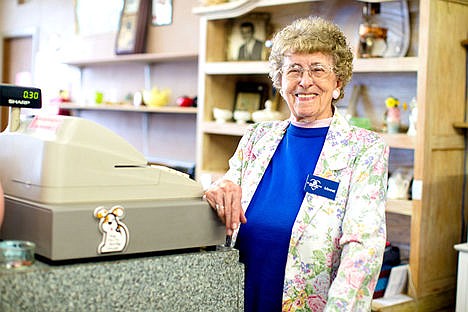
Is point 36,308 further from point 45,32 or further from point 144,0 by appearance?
point 45,32

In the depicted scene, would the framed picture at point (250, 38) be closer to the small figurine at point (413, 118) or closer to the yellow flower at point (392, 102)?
the yellow flower at point (392, 102)

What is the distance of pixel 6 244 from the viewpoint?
3.67 feet

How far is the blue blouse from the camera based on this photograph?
1869 millimetres

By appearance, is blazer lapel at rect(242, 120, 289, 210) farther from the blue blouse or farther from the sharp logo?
the sharp logo

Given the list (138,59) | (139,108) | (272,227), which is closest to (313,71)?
(272,227)

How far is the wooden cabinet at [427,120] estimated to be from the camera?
328 centimetres

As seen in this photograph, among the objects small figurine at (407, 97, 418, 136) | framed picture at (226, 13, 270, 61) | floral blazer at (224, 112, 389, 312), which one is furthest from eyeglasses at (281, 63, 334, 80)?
framed picture at (226, 13, 270, 61)

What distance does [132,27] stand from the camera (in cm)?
559

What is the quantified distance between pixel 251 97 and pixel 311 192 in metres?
2.68

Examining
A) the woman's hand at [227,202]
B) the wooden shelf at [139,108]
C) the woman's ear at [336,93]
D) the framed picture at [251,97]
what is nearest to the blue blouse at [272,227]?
the woman's ear at [336,93]

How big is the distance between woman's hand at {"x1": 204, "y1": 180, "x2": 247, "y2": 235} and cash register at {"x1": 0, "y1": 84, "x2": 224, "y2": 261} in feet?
0.06

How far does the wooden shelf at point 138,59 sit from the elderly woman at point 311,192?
2.83 m

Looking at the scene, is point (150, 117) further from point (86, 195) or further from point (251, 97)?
point (86, 195)

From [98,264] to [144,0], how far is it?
4544 millimetres
